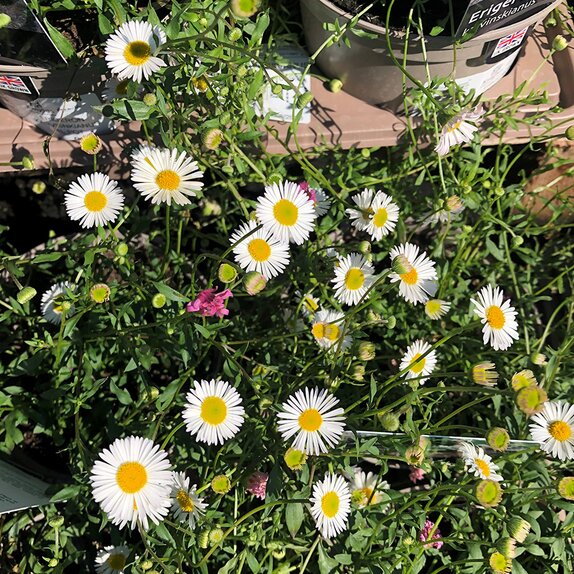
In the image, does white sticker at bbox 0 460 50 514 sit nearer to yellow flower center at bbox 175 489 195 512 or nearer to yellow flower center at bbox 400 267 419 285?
yellow flower center at bbox 175 489 195 512

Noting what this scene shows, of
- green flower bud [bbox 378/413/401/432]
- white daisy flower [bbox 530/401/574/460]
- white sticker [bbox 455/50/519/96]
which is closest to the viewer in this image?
green flower bud [bbox 378/413/401/432]

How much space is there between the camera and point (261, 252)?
0.86 m

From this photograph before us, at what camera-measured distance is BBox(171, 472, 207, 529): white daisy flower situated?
77 centimetres

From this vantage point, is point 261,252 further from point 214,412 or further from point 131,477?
point 131,477

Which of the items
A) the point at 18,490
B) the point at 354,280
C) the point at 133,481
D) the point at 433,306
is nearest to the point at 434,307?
the point at 433,306

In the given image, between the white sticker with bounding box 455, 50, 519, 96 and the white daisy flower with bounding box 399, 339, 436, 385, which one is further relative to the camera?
the white sticker with bounding box 455, 50, 519, 96

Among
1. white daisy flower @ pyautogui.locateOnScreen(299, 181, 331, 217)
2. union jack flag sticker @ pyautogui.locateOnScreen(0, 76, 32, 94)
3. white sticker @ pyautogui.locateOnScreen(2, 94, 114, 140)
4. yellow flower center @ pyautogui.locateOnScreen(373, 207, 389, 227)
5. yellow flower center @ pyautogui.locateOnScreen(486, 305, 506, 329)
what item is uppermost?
white sticker @ pyautogui.locateOnScreen(2, 94, 114, 140)

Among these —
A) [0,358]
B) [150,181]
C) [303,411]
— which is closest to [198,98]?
[150,181]

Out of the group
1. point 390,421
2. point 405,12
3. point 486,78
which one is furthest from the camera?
point 486,78

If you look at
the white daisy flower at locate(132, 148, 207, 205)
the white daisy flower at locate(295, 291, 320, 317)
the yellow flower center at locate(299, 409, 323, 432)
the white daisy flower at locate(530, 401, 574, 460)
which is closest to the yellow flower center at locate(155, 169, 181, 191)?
the white daisy flower at locate(132, 148, 207, 205)

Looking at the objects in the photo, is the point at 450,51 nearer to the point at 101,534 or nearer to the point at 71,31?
the point at 71,31

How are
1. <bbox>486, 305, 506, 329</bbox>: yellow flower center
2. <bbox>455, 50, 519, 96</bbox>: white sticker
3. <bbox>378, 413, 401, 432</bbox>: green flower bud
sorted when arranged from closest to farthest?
<bbox>378, 413, 401, 432</bbox>: green flower bud
<bbox>486, 305, 506, 329</bbox>: yellow flower center
<bbox>455, 50, 519, 96</bbox>: white sticker

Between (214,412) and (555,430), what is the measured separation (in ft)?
1.46

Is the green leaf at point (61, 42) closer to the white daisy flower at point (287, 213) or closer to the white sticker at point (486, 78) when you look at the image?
the white daisy flower at point (287, 213)
